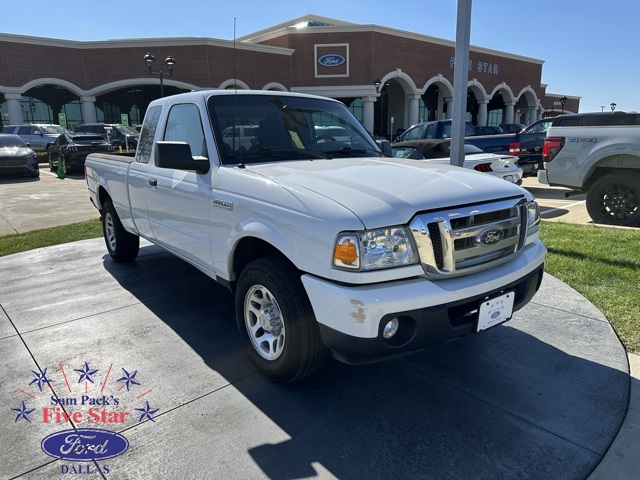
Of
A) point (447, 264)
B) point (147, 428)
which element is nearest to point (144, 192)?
point (147, 428)

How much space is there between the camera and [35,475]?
7.76 feet

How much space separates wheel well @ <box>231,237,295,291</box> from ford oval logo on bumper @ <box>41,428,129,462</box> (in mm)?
1278

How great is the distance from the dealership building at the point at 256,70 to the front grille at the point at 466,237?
26.9 metres

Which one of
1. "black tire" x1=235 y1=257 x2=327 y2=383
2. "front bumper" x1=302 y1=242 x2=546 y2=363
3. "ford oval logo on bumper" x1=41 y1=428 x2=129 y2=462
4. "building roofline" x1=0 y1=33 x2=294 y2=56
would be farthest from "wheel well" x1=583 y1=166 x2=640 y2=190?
"building roofline" x1=0 y1=33 x2=294 y2=56

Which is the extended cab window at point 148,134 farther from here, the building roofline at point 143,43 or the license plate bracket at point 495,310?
the building roofline at point 143,43

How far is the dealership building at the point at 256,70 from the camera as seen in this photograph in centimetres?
3422

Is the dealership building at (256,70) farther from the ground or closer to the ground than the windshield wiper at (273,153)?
farther from the ground

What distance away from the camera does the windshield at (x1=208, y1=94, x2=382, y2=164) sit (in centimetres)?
361

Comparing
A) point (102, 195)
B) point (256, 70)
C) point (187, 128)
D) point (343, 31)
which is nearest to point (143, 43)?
point (256, 70)

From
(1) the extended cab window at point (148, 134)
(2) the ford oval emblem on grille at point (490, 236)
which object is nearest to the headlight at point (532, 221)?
(2) the ford oval emblem on grille at point (490, 236)

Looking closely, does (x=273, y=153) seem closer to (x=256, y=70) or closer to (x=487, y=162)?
(x=487, y=162)

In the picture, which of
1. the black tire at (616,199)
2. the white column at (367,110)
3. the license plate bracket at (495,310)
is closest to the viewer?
the license plate bracket at (495,310)

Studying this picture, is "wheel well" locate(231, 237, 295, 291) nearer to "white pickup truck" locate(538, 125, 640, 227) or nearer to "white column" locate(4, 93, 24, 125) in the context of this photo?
"white pickup truck" locate(538, 125, 640, 227)

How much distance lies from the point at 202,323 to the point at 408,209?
2428mm
